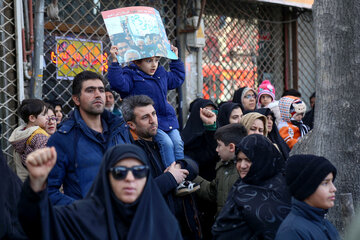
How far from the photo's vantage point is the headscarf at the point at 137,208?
2.86 metres

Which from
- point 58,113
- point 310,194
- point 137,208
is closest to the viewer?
point 137,208

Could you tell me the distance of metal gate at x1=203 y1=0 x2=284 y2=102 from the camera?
9.24m

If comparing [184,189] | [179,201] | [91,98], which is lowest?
[179,201]

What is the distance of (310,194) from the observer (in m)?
3.32

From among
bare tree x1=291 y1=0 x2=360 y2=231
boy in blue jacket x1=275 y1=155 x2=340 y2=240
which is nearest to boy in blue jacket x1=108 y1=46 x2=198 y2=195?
bare tree x1=291 y1=0 x2=360 y2=231

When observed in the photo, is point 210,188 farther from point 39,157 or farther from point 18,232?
point 39,157

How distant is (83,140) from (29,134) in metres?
1.61

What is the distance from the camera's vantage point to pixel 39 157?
2.58 metres

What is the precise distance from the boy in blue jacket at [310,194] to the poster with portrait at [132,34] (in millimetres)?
2182

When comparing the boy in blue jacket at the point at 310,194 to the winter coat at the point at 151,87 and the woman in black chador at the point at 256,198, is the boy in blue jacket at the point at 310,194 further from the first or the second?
the winter coat at the point at 151,87

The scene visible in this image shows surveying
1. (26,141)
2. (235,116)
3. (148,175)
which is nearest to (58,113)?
(26,141)

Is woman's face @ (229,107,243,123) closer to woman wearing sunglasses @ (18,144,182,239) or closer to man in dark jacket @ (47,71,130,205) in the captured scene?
man in dark jacket @ (47,71,130,205)

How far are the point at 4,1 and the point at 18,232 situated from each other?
4062mm

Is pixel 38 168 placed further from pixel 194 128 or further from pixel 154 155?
pixel 194 128
